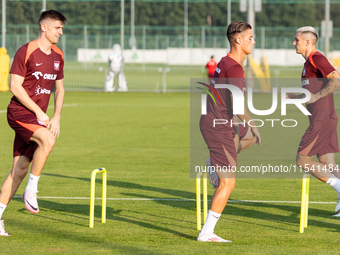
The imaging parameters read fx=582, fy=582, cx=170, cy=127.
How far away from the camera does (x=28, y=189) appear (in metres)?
6.02

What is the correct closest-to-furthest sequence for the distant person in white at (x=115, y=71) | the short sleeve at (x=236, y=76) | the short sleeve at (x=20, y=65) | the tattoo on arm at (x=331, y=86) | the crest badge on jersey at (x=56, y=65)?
the short sleeve at (x=236, y=76), the short sleeve at (x=20, y=65), the crest badge on jersey at (x=56, y=65), the tattoo on arm at (x=331, y=86), the distant person in white at (x=115, y=71)

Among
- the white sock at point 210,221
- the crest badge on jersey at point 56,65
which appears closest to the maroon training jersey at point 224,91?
the white sock at point 210,221

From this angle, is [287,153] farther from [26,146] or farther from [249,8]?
[249,8]

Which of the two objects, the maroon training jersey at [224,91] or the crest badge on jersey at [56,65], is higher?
the crest badge on jersey at [56,65]

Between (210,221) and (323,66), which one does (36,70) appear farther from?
(323,66)

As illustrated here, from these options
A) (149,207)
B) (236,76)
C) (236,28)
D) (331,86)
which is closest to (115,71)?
(149,207)

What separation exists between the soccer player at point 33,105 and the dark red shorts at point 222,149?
5.43ft

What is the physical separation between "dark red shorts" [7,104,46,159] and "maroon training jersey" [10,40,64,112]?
82 millimetres

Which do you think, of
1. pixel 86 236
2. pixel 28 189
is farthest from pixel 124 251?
pixel 28 189

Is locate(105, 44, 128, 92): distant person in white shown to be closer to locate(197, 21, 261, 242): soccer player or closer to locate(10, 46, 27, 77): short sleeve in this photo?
locate(10, 46, 27, 77): short sleeve

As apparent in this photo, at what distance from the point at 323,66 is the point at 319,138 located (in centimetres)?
85

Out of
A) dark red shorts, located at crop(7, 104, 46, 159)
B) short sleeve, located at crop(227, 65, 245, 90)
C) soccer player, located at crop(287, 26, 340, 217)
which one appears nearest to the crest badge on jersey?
dark red shorts, located at crop(7, 104, 46, 159)

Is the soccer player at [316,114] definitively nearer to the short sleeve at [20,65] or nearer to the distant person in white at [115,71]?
the short sleeve at [20,65]

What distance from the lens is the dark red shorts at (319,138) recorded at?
22.5 feet
